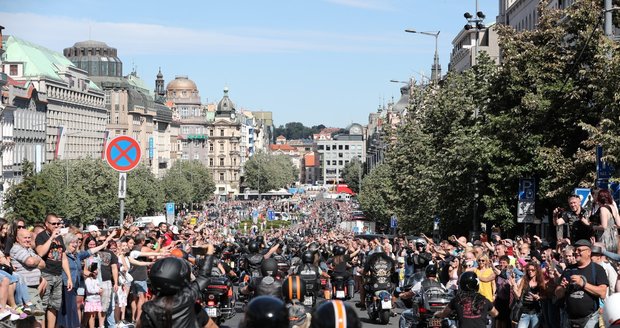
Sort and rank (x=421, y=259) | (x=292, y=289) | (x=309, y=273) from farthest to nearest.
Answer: (x=421, y=259) < (x=309, y=273) < (x=292, y=289)

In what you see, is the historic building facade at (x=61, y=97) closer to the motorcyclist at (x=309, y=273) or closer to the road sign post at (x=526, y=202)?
the road sign post at (x=526, y=202)

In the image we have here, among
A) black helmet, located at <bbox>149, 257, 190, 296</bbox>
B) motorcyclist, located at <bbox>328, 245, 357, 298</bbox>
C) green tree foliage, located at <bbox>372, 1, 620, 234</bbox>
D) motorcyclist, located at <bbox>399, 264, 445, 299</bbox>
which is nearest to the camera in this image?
black helmet, located at <bbox>149, 257, 190, 296</bbox>

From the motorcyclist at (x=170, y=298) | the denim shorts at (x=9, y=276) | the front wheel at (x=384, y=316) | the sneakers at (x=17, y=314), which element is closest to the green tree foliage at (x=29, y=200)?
the front wheel at (x=384, y=316)

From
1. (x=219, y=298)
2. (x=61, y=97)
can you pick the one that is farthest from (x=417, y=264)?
(x=61, y=97)

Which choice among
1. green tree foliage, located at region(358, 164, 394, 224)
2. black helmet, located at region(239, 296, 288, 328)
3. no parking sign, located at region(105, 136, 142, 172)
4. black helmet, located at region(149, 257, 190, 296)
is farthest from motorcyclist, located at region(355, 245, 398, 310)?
green tree foliage, located at region(358, 164, 394, 224)

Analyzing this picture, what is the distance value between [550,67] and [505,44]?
2.43m

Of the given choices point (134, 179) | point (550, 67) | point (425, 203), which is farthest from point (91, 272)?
point (134, 179)

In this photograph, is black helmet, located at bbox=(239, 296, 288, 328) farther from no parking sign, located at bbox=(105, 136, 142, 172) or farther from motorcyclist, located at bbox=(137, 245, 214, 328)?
no parking sign, located at bbox=(105, 136, 142, 172)

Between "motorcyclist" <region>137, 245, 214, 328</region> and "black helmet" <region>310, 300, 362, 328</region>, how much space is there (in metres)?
1.74

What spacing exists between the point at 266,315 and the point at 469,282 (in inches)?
285

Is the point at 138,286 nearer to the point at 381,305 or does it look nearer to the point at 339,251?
the point at 381,305

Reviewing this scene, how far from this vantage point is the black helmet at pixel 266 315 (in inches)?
329

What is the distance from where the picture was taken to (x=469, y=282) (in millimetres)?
15344

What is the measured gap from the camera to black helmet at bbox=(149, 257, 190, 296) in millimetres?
10078
